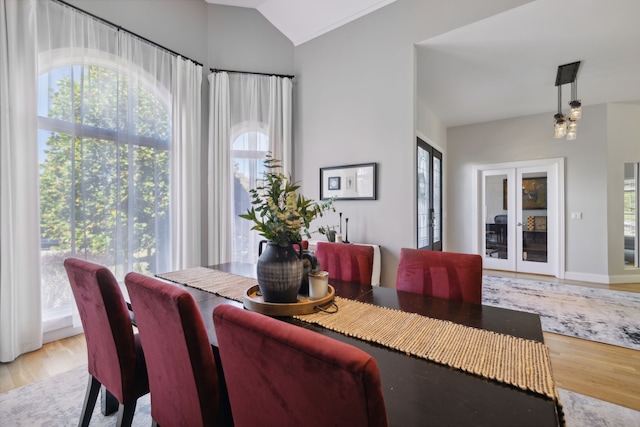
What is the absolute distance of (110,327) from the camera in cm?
121

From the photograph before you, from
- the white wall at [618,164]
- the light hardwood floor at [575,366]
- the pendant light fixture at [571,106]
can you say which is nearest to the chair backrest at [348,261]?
the light hardwood floor at [575,366]

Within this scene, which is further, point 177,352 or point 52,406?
point 52,406

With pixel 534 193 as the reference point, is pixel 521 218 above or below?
below

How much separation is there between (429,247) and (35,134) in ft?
15.1

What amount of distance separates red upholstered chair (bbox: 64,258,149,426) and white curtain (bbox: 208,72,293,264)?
227 centimetres

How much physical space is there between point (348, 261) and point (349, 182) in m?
1.59

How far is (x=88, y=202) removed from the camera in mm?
2662

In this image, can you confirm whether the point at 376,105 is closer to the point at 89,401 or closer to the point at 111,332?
the point at 111,332

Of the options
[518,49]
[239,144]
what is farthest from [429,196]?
[239,144]

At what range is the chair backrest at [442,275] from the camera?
156 cm

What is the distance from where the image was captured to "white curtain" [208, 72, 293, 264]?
3584mm

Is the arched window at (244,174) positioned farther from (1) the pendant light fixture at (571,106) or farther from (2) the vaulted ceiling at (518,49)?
(1) the pendant light fixture at (571,106)

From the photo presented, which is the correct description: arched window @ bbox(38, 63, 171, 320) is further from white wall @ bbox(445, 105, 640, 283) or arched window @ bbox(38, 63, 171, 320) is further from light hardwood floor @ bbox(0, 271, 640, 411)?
white wall @ bbox(445, 105, 640, 283)

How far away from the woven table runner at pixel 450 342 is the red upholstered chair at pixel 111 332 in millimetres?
752
